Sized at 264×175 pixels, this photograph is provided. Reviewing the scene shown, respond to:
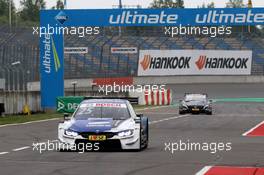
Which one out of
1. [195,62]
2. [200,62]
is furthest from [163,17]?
[200,62]

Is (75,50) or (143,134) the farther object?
(75,50)

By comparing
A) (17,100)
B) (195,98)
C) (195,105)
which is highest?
(17,100)

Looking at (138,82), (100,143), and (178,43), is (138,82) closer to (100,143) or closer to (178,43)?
(178,43)

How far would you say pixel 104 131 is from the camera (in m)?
16.8

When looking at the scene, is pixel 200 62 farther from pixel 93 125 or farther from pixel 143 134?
pixel 93 125

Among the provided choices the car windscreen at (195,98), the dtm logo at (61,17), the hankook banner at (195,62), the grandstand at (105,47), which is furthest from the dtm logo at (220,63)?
the dtm logo at (61,17)

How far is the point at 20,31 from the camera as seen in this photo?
195 feet

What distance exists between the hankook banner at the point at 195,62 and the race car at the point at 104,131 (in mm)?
49284

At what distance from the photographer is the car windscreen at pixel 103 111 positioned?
17797 mm

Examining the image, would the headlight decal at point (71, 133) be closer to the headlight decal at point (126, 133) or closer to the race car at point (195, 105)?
the headlight decal at point (126, 133)

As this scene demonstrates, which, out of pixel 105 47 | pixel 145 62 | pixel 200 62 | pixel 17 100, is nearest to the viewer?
pixel 17 100

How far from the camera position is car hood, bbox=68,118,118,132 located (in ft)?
55.1

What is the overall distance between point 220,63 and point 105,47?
10882 mm

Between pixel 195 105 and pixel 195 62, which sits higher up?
pixel 195 62
